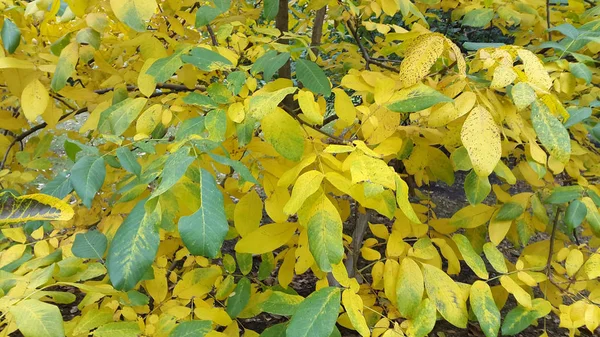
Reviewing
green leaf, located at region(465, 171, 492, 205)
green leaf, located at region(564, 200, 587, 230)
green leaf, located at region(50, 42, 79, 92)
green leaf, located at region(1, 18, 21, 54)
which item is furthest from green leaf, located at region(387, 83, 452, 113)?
green leaf, located at region(1, 18, 21, 54)

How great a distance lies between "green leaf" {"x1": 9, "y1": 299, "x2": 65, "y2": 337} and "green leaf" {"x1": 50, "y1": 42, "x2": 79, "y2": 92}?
1.83 feet

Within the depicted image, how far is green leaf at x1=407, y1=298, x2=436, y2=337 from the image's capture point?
2.85 feet

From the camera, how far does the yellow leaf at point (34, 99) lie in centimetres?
104

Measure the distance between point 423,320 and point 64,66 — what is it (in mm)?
992

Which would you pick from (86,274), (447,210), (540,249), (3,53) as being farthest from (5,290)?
(447,210)

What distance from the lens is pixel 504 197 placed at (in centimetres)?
131

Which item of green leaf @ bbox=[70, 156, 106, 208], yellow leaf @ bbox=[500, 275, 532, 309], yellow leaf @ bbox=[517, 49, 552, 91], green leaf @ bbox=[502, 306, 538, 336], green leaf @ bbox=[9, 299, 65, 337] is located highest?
yellow leaf @ bbox=[517, 49, 552, 91]

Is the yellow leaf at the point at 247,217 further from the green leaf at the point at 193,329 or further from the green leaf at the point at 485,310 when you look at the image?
the green leaf at the point at 485,310

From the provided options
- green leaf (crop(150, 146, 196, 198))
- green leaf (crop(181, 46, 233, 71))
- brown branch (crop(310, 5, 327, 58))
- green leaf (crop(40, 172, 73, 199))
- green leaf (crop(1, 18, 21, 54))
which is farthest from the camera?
brown branch (crop(310, 5, 327, 58))

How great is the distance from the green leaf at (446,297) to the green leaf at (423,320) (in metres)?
0.02

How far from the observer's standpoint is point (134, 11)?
80cm

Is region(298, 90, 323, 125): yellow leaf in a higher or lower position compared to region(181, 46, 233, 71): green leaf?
lower

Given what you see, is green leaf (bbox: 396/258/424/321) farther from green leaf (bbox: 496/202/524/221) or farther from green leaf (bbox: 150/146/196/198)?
green leaf (bbox: 150/146/196/198)

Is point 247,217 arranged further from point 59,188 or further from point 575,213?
point 575,213
